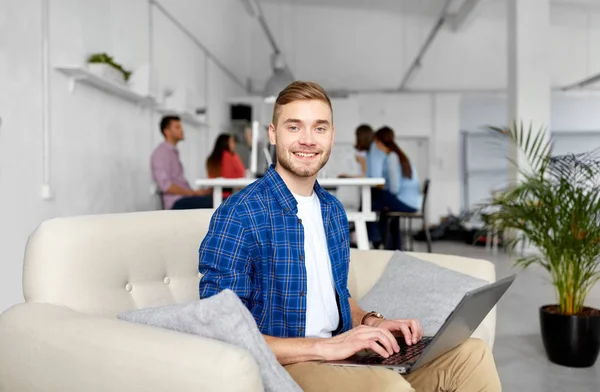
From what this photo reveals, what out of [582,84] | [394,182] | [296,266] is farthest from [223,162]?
[582,84]

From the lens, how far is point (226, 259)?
1395 millimetres

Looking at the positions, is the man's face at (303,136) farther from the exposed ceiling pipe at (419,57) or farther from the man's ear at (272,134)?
the exposed ceiling pipe at (419,57)

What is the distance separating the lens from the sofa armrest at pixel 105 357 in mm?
1061

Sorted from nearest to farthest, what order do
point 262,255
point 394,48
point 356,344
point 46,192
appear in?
point 356,344 → point 262,255 → point 46,192 → point 394,48

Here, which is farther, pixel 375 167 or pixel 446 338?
pixel 375 167

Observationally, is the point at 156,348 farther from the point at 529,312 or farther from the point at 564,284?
the point at 529,312

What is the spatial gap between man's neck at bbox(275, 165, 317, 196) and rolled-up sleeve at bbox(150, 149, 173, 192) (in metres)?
3.99

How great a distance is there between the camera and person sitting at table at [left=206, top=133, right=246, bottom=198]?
5.97 metres

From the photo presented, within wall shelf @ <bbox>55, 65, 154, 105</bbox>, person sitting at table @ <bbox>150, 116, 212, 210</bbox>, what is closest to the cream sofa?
wall shelf @ <bbox>55, 65, 154, 105</bbox>

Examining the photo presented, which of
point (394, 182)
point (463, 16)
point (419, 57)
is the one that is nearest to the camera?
point (394, 182)

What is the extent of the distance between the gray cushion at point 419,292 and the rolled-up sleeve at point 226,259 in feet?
3.32

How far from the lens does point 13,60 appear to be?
12.5ft

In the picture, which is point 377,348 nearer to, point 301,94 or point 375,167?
point 301,94

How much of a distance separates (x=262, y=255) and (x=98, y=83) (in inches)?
159
